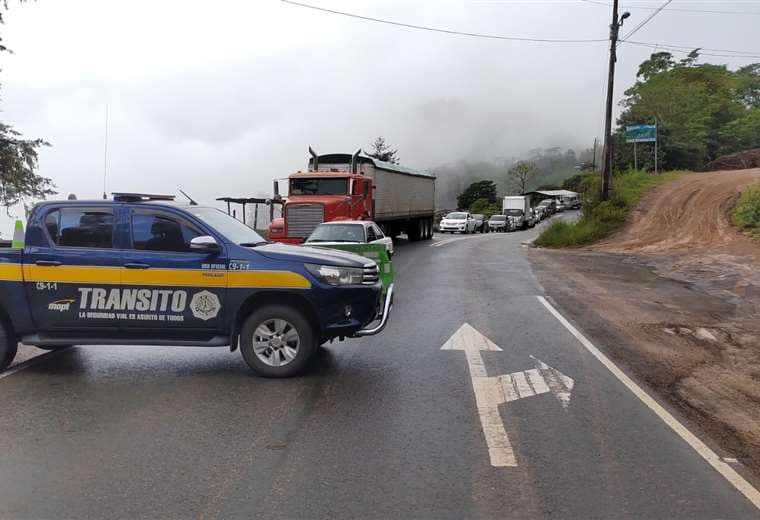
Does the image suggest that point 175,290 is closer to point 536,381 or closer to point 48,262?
point 48,262


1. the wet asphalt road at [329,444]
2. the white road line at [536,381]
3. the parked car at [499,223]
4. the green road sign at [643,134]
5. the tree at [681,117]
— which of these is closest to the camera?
the wet asphalt road at [329,444]

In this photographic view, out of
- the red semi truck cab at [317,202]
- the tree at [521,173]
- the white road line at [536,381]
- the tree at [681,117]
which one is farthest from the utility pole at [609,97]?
the tree at [521,173]

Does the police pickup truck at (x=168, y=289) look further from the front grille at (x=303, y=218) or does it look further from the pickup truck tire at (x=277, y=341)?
the front grille at (x=303, y=218)

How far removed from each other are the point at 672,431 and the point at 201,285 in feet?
15.3

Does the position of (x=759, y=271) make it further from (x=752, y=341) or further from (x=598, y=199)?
(x=598, y=199)

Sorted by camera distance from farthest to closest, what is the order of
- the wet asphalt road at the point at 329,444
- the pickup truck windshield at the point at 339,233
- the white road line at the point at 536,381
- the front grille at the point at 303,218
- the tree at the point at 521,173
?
the tree at the point at 521,173 < the front grille at the point at 303,218 < the pickup truck windshield at the point at 339,233 < the white road line at the point at 536,381 < the wet asphalt road at the point at 329,444

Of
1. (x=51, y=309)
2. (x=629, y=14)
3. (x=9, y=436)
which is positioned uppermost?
(x=629, y=14)

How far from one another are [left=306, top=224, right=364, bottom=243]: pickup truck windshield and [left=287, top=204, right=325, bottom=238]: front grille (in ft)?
17.8

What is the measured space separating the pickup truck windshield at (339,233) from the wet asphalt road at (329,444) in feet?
24.1

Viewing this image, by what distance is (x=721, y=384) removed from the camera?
7.13 metres

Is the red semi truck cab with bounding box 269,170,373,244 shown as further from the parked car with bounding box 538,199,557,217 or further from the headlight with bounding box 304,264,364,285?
the parked car with bounding box 538,199,557,217

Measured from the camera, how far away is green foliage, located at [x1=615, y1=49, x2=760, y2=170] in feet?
209

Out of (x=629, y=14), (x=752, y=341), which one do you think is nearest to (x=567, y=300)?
(x=752, y=341)

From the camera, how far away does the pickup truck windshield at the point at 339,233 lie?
616 inches
